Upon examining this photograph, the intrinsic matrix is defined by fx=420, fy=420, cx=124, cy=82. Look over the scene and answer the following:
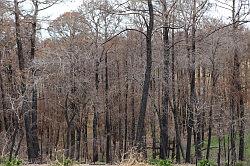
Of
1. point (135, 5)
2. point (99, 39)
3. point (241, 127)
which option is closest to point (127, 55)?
point (99, 39)

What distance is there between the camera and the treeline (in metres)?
20.9

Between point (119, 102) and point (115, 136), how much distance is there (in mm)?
3536

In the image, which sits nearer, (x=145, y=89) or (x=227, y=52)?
(x=145, y=89)

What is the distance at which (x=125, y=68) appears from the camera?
117ft

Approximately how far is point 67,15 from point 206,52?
11.6 m

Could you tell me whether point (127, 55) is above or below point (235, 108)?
above

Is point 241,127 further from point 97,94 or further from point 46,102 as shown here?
point 46,102

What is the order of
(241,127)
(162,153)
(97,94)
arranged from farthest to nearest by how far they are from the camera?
(97,94) < (241,127) < (162,153)

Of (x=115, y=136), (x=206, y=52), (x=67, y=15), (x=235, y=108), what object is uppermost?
(x=67, y=15)

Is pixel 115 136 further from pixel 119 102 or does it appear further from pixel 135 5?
pixel 135 5

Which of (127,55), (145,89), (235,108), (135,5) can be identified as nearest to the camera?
(145,89)

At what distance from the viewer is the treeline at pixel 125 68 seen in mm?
20906

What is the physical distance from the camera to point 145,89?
1736 centimetres

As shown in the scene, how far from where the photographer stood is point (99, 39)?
31703mm
